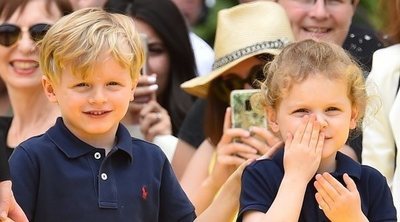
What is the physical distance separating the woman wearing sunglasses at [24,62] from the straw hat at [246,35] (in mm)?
777

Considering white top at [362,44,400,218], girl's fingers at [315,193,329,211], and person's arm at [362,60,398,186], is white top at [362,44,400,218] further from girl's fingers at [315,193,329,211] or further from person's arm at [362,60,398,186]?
girl's fingers at [315,193,329,211]

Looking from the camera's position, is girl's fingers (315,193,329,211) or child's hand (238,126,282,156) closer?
girl's fingers (315,193,329,211)

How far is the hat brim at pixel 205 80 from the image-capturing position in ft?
20.5

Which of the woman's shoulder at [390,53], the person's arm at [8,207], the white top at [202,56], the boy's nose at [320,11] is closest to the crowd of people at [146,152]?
the person's arm at [8,207]

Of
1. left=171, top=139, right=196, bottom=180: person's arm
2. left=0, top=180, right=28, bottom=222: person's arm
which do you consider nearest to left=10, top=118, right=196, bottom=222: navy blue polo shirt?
left=0, top=180, right=28, bottom=222: person's arm

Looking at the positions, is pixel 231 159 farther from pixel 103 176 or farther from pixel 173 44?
pixel 103 176

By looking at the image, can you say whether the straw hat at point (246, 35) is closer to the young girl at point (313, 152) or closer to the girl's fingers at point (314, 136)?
the young girl at point (313, 152)

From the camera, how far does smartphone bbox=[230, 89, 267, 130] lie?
19.7 ft

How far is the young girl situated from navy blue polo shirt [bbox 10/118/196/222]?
36cm

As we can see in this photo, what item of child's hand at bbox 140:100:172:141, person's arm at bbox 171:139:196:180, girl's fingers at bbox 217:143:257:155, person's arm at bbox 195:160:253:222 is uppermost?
person's arm at bbox 195:160:253:222

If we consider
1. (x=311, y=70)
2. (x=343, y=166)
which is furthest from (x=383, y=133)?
(x=311, y=70)

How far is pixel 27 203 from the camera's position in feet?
14.5

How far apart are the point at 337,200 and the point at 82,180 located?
2.95ft

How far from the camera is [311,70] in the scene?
443 centimetres
